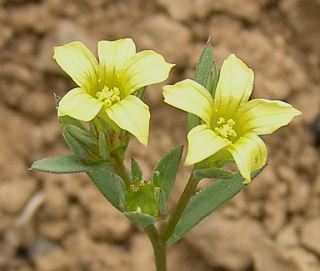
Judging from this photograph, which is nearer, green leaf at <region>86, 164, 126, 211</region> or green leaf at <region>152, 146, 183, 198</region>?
green leaf at <region>86, 164, 126, 211</region>

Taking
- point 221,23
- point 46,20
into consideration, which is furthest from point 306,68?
point 46,20

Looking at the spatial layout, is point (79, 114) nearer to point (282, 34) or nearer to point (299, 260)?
point (299, 260)

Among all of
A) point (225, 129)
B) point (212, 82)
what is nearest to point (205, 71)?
point (212, 82)

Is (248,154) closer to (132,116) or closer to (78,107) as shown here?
(132,116)

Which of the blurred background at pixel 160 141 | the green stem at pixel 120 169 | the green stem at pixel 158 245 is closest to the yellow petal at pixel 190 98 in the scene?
the green stem at pixel 120 169

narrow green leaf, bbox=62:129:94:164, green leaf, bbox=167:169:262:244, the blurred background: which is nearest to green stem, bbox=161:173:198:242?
green leaf, bbox=167:169:262:244

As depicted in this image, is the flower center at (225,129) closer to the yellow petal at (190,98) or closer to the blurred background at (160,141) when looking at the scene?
the yellow petal at (190,98)

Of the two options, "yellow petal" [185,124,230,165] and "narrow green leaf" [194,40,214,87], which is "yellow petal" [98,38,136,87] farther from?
"yellow petal" [185,124,230,165]

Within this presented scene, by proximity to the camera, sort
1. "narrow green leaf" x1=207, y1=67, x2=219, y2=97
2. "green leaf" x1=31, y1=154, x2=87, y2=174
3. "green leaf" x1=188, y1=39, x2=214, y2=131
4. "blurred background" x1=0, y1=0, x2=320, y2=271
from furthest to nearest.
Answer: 1. "blurred background" x1=0, y1=0, x2=320, y2=271
2. "green leaf" x1=188, y1=39, x2=214, y2=131
3. "narrow green leaf" x1=207, y1=67, x2=219, y2=97
4. "green leaf" x1=31, y1=154, x2=87, y2=174

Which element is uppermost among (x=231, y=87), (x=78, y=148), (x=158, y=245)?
(x=231, y=87)
